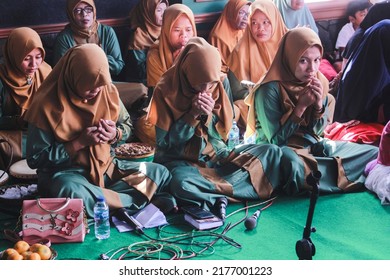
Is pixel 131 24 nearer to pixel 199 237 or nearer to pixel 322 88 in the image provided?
pixel 322 88

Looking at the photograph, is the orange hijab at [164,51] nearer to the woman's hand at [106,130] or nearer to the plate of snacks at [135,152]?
the plate of snacks at [135,152]

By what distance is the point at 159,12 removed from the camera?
551 centimetres

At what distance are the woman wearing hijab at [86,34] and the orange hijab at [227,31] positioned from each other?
813mm

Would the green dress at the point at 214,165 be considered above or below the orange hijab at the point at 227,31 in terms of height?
below

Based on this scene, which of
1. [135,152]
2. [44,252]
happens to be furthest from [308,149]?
[44,252]

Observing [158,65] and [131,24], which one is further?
[131,24]

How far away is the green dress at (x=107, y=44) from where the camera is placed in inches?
204

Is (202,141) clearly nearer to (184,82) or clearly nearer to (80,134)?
(184,82)

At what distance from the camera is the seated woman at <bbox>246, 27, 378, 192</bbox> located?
372 cm

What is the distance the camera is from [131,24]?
18.5 feet

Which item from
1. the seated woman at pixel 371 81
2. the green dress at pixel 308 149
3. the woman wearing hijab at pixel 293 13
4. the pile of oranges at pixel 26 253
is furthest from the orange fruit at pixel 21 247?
the woman wearing hijab at pixel 293 13

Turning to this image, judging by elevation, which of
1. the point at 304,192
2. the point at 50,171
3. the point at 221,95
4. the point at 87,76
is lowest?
the point at 304,192

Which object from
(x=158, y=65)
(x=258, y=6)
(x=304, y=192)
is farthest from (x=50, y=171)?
(x=258, y=6)
